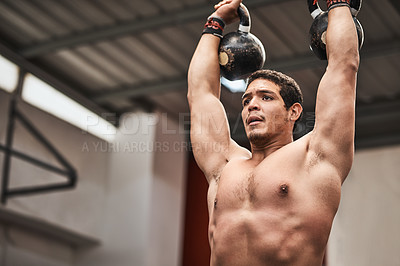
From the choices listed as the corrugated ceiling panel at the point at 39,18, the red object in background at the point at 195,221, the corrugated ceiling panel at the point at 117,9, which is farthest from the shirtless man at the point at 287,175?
the red object in background at the point at 195,221

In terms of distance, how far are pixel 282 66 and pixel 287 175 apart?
556 centimetres

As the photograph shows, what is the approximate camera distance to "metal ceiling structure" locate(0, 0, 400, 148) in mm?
7051

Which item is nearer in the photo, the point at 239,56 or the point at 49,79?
the point at 239,56

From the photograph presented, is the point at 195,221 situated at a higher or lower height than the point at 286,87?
higher

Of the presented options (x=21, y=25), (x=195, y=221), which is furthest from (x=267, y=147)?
(x=195, y=221)

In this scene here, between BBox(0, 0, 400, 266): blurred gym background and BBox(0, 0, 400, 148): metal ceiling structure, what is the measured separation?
0.06 feet

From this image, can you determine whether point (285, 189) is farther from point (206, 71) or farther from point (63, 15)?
point (63, 15)

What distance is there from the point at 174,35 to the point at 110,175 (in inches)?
110

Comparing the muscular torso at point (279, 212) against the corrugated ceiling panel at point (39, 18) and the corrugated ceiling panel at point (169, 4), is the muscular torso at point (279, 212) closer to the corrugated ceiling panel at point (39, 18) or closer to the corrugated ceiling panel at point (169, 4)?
the corrugated ceiling panel at point (169, 4)

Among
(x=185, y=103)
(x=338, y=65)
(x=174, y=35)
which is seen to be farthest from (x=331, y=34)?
(x=185, y=103)

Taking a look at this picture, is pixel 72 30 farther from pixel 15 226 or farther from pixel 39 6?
pixel 15 226

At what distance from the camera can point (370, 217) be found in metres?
8.32

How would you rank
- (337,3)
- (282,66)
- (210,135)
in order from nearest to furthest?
(337,3) → (210,135) → (282,66)

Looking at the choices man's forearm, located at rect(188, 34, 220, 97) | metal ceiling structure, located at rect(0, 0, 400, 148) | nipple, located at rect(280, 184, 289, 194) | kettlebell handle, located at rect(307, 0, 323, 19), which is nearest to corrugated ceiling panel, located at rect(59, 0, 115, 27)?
metal ceiling structure, located at rect(0, 0, 400, 148)
